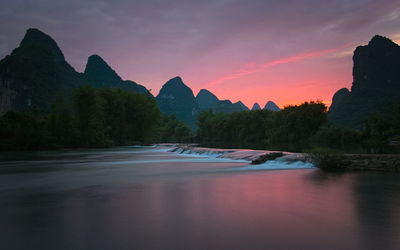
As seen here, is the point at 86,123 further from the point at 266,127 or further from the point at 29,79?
the point at 29,79

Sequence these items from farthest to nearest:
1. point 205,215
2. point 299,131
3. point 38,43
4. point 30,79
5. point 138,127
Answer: point 38,43
point 30,79
point 138,127
point 299,131
point 205,215

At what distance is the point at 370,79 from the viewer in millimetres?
158750

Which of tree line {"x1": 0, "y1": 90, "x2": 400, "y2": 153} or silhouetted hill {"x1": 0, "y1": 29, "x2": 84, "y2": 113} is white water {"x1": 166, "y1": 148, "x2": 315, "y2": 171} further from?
silhouetted hill {"x1": 0, "y1": 29, "x2": 84, "y2": 113}

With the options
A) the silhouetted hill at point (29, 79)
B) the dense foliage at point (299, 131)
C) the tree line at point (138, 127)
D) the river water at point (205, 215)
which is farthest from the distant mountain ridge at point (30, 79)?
the river water at point (205, 215)

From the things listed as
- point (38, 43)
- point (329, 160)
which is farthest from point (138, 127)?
point (38, 43)

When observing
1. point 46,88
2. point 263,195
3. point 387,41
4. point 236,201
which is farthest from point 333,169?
point 387,41

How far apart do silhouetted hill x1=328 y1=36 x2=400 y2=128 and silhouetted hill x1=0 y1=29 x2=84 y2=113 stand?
446 feet

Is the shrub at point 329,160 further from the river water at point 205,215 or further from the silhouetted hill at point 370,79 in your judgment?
the silhouetted hill at point 370,79

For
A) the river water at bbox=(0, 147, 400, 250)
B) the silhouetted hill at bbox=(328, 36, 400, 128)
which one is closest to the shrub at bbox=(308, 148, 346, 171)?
the river water at bbox=(0, 147, 400, 250)

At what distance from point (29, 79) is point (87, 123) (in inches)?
4461

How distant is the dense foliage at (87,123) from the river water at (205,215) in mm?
35947

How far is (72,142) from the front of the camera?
178 ft

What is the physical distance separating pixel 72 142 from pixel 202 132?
6978cm

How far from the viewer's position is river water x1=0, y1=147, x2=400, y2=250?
5395 millimetres
